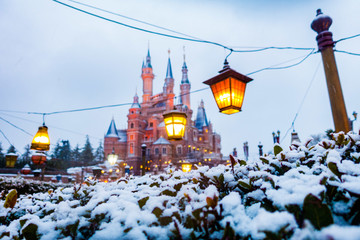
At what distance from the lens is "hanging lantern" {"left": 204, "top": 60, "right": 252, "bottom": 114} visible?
503 cm

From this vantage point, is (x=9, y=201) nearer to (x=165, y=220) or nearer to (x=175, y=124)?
(x=165, y=220)

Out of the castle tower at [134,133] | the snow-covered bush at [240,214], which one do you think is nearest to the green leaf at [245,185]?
the snow-covered bush at [240,214]

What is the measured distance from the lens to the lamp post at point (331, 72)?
16.2 feet

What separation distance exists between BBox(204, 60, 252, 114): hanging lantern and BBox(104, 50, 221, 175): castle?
115 feet

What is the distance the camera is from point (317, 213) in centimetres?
107

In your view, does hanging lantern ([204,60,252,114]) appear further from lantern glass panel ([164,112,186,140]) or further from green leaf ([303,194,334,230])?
green leaf ([303,194,334,230])

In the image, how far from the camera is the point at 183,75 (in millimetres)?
58594

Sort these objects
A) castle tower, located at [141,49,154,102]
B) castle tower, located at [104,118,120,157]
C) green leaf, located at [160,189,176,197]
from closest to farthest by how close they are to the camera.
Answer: green leaf, located at [160,189,176,197]
castle tower, located at [104,118,120,157]
castle tower, located at [141,49,154,102]

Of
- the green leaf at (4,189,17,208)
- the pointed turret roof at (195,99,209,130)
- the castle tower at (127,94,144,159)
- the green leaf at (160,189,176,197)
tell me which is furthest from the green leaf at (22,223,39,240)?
the pointed turret roof at (195,99,209,130)

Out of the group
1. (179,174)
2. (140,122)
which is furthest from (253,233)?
(140,122)

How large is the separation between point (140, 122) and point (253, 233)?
1922 inches

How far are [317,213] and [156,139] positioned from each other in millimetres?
47292

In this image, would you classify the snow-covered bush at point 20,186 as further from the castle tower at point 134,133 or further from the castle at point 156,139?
the castle tower at point 134,133

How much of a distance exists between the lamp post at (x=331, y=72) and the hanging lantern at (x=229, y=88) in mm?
2084
